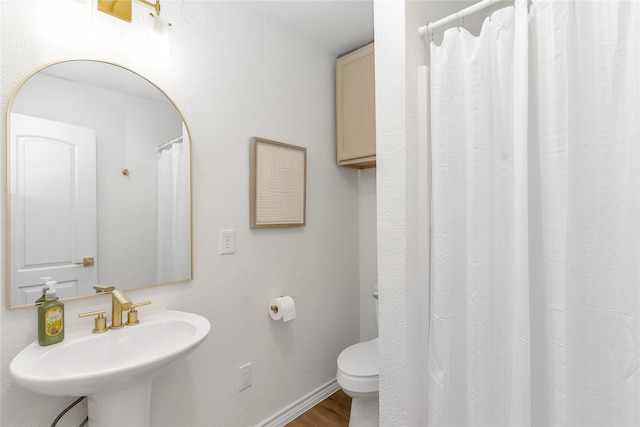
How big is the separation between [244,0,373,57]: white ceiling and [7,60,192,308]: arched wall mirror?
91 cm

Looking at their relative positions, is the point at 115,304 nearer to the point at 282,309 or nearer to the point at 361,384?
the point at 282,309

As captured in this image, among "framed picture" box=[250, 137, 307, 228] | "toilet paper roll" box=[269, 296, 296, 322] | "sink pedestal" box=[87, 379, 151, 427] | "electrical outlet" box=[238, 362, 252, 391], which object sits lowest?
"electrical outlet" box=[238, 362, 252, 391]

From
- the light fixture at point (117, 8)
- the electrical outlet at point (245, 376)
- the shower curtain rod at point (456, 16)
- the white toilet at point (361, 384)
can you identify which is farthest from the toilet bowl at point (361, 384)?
the light fixture at point (117, 8)

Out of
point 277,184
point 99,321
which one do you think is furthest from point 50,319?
point 277,184

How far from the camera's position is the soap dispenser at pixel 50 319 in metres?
1.06

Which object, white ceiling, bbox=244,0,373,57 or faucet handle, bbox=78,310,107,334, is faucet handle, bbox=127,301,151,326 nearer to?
faucet handle, bbox=78,310,107,334

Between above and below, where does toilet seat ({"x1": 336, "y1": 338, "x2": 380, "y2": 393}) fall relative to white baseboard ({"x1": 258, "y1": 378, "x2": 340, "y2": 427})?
above

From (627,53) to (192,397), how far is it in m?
2.10

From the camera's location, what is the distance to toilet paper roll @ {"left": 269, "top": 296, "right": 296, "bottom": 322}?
1832 millimetres

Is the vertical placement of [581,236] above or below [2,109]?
below

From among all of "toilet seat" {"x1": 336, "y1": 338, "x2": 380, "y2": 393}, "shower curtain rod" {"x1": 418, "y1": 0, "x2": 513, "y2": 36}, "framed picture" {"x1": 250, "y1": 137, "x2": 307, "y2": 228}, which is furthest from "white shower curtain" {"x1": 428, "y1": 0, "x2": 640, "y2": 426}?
"framed picture" {"x1": 250, "y1": 137, "x2": 307, "y2": 228}

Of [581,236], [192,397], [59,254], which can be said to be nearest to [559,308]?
[581,236]

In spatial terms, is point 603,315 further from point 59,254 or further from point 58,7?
point 58,7

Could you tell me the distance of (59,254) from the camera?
3.89 feet
